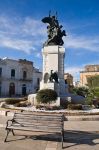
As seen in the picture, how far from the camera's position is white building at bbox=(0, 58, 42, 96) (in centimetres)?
5681

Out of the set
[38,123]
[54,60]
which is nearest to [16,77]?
[54,60]

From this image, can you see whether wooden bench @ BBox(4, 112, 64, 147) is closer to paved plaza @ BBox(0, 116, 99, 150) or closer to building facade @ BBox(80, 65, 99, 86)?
paved plaza @ BBox(0, 116, 99, 150)

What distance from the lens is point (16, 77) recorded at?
59125 millimetres

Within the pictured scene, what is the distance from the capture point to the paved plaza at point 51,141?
7.64 meters

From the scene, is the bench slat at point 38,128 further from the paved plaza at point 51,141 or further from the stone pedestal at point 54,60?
the stone pedestal at point 54,60

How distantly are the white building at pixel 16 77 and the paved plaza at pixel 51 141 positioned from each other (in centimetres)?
4747

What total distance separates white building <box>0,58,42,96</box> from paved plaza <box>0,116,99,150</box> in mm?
47474

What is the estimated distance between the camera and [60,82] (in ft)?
77.8

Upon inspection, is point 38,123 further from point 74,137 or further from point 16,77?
point 16,77

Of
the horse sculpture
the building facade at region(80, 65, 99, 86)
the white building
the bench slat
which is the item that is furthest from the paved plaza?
the building facade at region(80, 65, 99, 86)

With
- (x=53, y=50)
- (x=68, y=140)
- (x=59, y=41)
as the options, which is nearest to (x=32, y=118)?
(x=68, y=140)

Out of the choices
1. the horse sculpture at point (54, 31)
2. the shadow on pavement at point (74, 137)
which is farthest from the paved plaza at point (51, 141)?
the horse sculpture at point (54, 31)

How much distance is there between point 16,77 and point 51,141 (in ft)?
168

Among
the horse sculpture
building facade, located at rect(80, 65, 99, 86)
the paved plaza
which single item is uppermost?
building facade, located at rect(80, 65, 99, 86)
